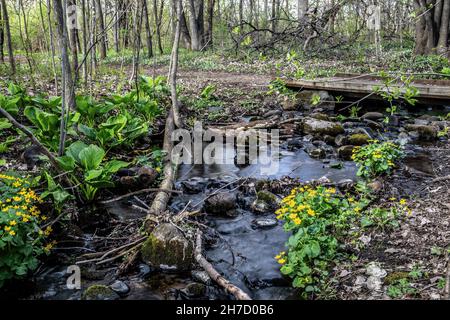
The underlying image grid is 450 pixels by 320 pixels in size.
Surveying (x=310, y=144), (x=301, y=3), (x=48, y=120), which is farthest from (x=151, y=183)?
(x=301, y=3)

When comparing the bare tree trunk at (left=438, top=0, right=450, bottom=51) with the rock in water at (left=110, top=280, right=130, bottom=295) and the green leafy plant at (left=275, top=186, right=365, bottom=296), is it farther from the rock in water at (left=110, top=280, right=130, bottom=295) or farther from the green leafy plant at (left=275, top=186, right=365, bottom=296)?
the rock in water at (left=110, top=280, right=130, bottom=295)

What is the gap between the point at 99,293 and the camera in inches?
130

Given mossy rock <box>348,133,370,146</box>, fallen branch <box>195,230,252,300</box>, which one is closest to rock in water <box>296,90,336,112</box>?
mossy rock <box>348,133,370,146</box>

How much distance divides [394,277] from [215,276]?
1.49m

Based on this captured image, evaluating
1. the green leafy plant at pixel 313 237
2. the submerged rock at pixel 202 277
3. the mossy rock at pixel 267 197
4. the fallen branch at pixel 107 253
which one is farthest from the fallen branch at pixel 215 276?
the mossy rock at pixel 267 197

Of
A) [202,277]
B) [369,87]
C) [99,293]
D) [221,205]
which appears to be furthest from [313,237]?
[369,87]

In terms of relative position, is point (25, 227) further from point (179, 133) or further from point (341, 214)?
point (179, 133)

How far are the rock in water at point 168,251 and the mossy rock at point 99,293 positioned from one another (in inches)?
22.6

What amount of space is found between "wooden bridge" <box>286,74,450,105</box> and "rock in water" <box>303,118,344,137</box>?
0.84 m

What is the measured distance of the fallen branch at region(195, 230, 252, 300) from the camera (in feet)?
10.2

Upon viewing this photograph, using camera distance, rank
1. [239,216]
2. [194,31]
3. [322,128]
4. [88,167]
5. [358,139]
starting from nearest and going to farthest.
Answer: [88,167] → [239,216] → [358,139] → [322,128] → [194,31]

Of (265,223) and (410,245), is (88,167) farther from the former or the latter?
(410,245)
